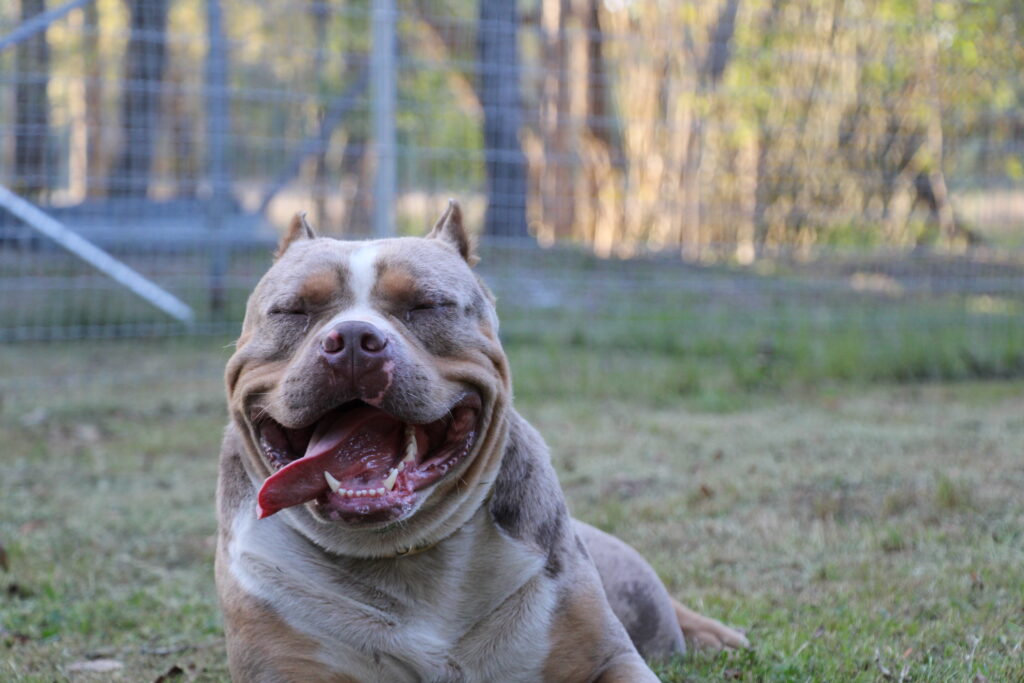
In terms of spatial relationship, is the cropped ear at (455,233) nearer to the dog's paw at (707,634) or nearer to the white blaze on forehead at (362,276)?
the white blaze on forehead at (362,276)

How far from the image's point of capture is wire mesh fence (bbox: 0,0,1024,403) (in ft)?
26.6

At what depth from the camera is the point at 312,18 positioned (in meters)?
8.16

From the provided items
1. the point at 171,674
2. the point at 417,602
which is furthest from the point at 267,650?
the point at 171,674

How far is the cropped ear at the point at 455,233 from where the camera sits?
3.22 metres

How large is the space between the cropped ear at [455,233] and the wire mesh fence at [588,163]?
466 cm

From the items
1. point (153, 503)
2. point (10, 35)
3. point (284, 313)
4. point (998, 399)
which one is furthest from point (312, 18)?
point (284, 313)

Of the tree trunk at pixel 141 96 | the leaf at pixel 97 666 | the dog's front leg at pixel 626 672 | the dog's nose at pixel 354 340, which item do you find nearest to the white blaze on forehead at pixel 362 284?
the dog's nose at pixel 354 340

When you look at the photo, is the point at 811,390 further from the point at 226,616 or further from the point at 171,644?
the point at 226,616

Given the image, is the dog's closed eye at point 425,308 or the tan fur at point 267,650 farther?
the dog's closed eye at point 425,308

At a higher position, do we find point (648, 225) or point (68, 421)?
point (648, 225)

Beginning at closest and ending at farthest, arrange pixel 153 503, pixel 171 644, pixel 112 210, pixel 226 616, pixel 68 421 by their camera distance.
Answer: pixel 226 616
pixel 171 644
pixel 153 503
pixel 68 421
pixel 112 210

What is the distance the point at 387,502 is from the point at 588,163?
246 inches

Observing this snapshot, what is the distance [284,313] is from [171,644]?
1321 mm

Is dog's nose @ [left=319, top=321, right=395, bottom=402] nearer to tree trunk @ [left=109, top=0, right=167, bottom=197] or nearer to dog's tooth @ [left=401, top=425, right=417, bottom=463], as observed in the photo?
dog's tooth @ [left=401, top=425, right=417, bottom=463]
